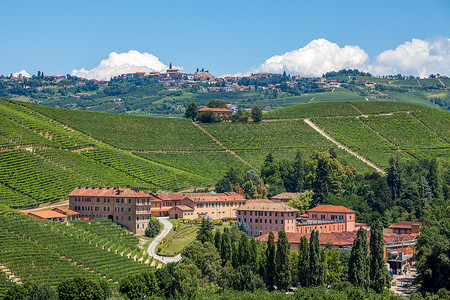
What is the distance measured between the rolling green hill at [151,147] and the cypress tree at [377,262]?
4690 centimetres

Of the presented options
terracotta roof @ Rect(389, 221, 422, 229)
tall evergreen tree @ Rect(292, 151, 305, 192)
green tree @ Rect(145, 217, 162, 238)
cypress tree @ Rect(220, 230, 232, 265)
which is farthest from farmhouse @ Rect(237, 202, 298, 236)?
tall evergreen tree @ Rect(292, 151, 305, 192)

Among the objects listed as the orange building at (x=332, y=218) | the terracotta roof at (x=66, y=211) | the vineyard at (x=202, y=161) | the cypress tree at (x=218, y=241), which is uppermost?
the vineyard at (x=202, y=161)

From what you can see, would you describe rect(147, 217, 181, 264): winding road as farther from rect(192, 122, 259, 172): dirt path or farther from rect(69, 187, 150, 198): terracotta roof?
rect(192, 122, 259, 172): dirt path

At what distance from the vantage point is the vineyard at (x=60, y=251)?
83.9 m

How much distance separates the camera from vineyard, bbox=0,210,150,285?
83875 mm

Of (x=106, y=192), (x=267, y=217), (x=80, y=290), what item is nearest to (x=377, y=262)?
(x=267, y=217)

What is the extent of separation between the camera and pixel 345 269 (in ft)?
317

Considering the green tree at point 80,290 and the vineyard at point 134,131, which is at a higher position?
the vineyard at point 134,131

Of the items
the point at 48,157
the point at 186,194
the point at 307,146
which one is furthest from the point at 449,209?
the point at 48,157

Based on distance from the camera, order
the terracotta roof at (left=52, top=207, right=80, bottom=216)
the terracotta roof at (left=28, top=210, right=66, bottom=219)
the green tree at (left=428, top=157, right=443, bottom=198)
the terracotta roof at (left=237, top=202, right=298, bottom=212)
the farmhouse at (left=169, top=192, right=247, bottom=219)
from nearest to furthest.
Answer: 1. the terracotta roof at (left=28, top=210, right=66, bottom=219)
2. the terracotta roof at (left=52, top=207, right=80, bottom=216)
3. the terracotta roof at (left=237, top=202, right=298, bottom=212)
4. the farmhouse at (left=169, top=192, right=247, bottom=219)
5. the green tree at (left=428, top=157, right=443, bottom=198)

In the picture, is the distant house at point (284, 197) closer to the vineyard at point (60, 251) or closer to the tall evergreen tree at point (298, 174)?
the tall evergreen tree at point (298, 174)

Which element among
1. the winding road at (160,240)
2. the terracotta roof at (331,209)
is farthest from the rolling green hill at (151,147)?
the terracotta roof at (331,209)

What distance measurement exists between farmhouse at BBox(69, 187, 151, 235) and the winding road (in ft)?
9.56

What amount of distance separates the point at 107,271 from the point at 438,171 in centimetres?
8464
